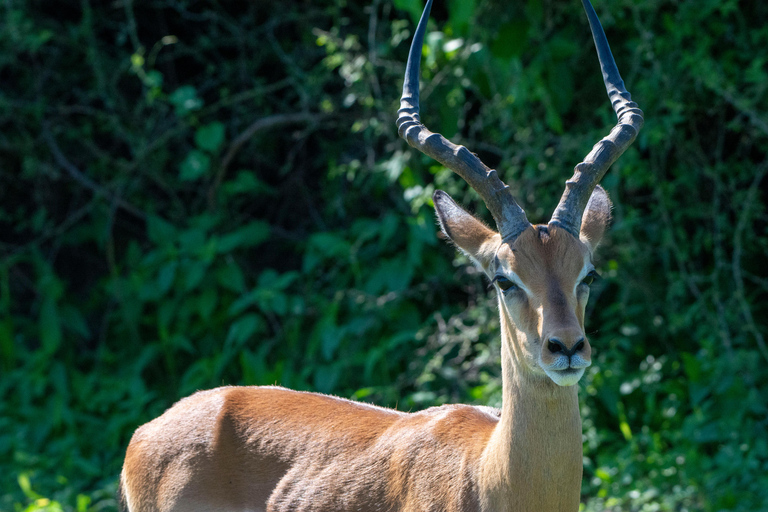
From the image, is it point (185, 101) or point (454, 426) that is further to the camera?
point (185, 101)

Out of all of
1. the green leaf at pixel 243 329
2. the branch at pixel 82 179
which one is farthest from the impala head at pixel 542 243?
the branch at pixel 82 179

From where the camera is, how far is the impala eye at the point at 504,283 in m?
3.25

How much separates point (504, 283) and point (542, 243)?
205mm

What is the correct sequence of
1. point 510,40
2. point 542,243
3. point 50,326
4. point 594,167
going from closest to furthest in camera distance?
point 542,243 → point 594,167 → point 510,40 → point 50,326

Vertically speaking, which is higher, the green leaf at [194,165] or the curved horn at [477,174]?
the green leaf at [194,165]

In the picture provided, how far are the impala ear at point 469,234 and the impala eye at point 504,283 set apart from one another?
7.7 inches

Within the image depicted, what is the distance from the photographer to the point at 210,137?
309 inches

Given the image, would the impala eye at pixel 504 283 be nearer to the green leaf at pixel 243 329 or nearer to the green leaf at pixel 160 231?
the green leaf at pixel 243 329

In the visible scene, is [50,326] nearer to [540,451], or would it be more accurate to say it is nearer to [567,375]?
[540,451]

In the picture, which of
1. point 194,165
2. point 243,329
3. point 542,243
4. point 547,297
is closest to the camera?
point 547,297

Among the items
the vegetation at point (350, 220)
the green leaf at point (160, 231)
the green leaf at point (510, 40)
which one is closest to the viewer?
the green leaf at point (510, 40)

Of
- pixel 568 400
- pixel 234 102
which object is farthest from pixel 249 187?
pixel 568 400

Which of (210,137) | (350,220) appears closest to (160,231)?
(210,137)

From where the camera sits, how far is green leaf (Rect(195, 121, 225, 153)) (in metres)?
7.79
